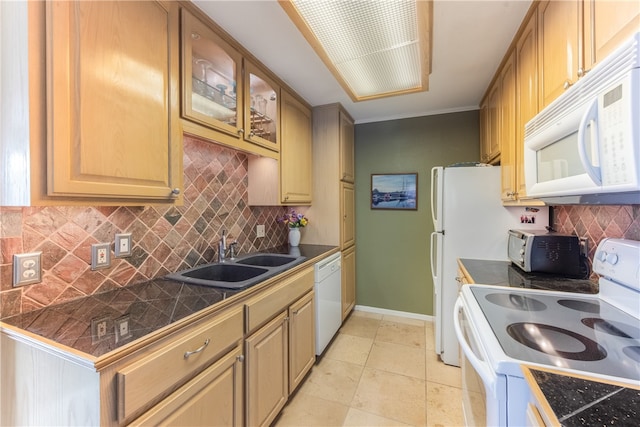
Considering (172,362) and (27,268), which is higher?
(27,268)

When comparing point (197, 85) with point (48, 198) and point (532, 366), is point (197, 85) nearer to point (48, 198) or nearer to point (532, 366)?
point (48, 198)

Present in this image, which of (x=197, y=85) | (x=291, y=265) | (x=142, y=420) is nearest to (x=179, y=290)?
(x=142, y=420)

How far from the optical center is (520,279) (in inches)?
59.1

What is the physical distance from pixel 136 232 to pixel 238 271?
67 centimetres

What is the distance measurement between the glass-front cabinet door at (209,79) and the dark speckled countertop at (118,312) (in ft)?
2.90

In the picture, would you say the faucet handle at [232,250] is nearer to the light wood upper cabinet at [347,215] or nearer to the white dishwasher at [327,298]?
the white dishwasher at [327,298]

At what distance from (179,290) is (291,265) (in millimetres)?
681

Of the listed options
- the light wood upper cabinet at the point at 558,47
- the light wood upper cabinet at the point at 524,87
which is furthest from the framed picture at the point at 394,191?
the light wood upper cabinet at the point at 558,47

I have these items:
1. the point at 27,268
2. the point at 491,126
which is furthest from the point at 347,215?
the point at 27,268

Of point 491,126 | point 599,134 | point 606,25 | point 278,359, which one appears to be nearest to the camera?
point 599,134

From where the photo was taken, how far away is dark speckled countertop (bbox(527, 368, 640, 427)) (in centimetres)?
50

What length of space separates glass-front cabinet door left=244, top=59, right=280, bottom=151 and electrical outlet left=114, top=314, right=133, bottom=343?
1222 millimetres

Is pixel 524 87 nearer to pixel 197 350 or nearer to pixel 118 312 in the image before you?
pixel 197 350

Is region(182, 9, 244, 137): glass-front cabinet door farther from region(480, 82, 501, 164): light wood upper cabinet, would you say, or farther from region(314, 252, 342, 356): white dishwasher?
region(480, 82, 501, 164): light wood upper cabinet
